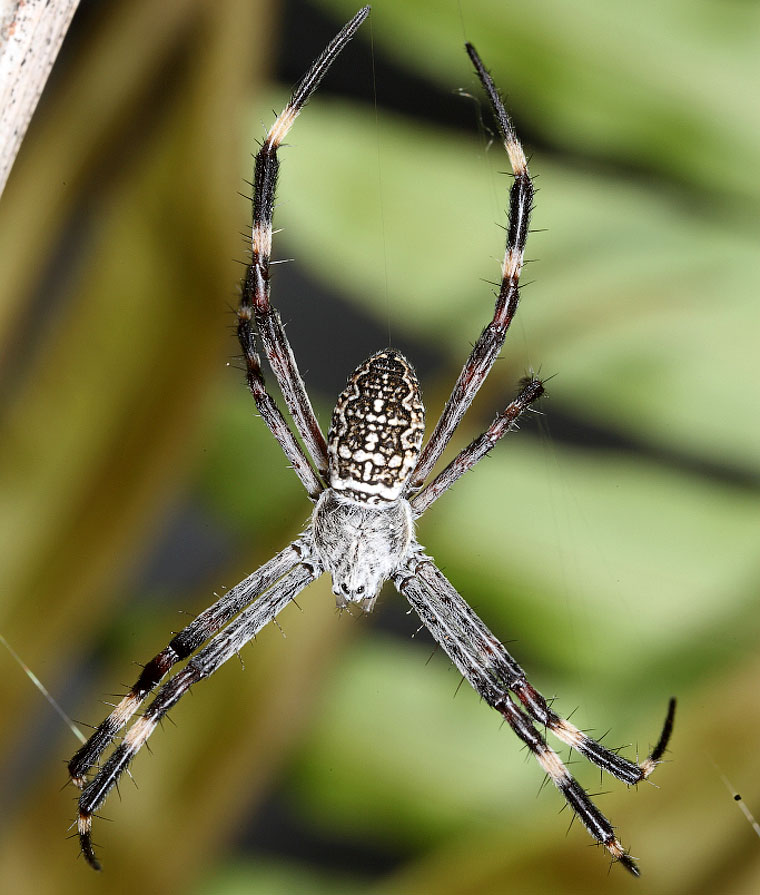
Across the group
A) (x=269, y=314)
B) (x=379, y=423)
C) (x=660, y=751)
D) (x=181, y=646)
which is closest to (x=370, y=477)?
(x=379, y=423)

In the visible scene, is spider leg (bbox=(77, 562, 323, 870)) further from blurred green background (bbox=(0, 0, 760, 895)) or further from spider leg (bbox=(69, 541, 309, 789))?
blurred green background (bbox=(0, 0, 760, 895))

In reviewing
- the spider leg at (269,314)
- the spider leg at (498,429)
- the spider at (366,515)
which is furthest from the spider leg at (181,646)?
the spider leg at (498,429)

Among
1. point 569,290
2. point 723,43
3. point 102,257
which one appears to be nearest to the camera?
point 723,43

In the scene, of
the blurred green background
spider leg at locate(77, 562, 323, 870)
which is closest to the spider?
spider leg at locate(77, 562, 323, 870)

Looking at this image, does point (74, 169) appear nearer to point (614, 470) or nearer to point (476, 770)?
point (614, 470)

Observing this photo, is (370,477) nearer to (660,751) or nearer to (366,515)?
(366,515)

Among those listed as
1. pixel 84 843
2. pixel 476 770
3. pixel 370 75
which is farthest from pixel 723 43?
pixel 84 843
